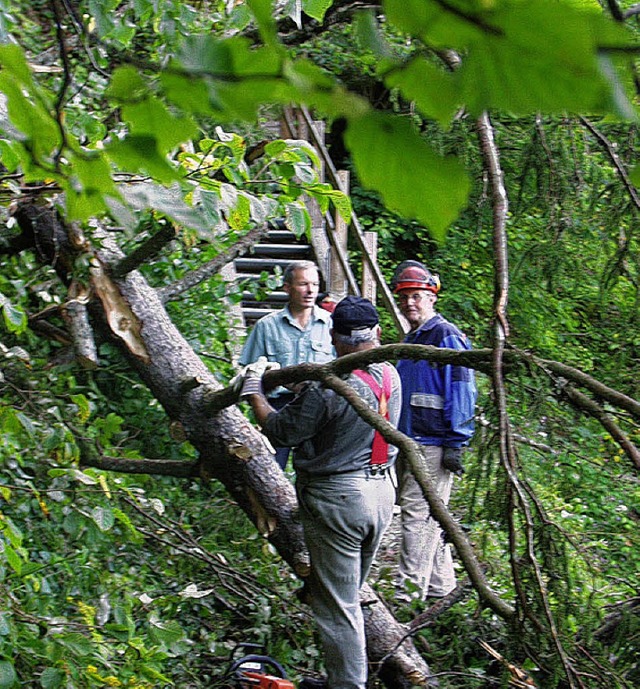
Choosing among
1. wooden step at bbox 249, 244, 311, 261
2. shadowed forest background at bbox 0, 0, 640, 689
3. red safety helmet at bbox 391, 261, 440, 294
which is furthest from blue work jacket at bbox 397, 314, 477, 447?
wooden step at bbox 249, 244, 311, 261

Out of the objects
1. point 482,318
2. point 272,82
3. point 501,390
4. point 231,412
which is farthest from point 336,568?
point 482,318

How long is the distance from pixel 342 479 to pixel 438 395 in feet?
4.38

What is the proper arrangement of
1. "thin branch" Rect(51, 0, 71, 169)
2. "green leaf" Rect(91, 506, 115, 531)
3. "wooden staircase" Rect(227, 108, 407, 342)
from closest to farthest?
"thin branch" Rect(51, 0, 71, 169) < "green leaf" Rect(91, 506, 115, 531) < "wooden staircase" Rect(227, 108, 407, 342)

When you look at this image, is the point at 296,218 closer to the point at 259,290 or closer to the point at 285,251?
the point at 259,290

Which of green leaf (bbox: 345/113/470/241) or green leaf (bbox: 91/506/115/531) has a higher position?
green leaf (bbox: 345/113/470/241)

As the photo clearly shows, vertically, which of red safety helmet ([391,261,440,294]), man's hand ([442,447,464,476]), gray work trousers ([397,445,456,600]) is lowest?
gray work trousers ([397,445,456,600])

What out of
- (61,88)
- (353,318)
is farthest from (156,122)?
(353,318)

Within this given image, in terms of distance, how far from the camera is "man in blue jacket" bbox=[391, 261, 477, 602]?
18.5 feet

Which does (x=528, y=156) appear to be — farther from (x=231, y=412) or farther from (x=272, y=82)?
(x=272, y=82)

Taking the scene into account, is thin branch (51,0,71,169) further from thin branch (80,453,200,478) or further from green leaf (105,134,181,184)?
thin branch (80,453,200,478)

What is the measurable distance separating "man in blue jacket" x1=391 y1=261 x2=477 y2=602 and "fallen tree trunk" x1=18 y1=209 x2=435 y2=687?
64 centimetres

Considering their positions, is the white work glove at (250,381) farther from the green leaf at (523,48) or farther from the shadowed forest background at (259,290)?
the green leaf at (523,48)

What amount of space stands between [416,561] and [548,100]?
17.5 feet

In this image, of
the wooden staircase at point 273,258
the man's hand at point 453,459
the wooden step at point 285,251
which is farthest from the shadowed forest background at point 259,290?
the wooden step at point 285,251
